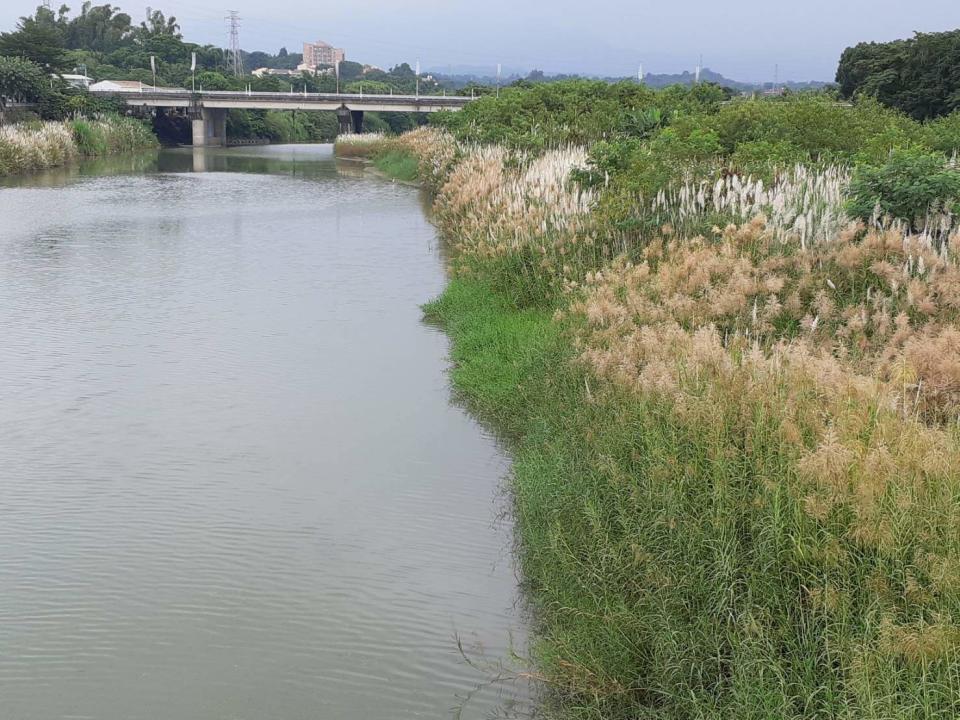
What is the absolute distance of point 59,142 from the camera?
136 ft

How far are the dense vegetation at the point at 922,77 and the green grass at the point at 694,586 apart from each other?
3140 cm

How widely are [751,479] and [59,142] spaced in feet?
137

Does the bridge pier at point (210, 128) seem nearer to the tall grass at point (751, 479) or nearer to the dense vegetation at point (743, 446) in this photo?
the dense vegetation at point (743, 446)

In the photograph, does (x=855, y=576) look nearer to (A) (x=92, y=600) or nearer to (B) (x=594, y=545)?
(B) (x=594, y=545)

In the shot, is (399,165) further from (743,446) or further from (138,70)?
(138,70)

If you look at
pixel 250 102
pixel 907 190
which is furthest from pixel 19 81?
pixel 907 190

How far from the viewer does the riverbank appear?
3550 cm

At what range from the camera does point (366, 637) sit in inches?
212

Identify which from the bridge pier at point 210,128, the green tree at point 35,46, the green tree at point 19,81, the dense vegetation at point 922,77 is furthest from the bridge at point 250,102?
the dense vegetation at point 922,77

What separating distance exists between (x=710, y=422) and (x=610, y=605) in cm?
113

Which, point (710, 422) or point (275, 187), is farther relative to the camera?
point (275, 187)

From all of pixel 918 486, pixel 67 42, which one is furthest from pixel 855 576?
pixel 67 42

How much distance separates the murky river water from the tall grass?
59cm

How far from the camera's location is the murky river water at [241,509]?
198 inches
